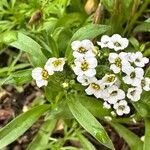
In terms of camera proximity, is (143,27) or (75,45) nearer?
(75,45)

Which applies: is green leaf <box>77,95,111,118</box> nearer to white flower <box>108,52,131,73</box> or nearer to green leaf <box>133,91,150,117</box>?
green leaf <box>133,91,150,117</box>

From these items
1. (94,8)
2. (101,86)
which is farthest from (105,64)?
(94,8)

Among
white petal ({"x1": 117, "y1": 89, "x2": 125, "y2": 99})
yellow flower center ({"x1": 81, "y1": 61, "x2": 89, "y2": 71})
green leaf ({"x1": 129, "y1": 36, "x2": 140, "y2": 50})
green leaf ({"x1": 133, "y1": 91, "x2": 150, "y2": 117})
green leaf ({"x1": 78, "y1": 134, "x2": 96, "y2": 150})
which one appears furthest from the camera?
green leaf ({"x1": 129, "y1": 36, "x2": 140, "y2": 50})

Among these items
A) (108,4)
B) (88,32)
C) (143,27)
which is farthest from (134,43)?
(88,32)

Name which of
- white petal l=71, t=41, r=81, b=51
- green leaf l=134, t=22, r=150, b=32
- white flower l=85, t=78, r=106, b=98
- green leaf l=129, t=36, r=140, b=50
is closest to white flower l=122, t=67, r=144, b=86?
white flower l=85, t=78, r=106, b=98

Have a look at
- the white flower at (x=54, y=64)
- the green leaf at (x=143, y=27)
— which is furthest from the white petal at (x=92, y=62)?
the green leaf at (x=143, y=27)

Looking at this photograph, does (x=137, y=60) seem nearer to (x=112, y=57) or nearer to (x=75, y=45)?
(x=112, y=57)

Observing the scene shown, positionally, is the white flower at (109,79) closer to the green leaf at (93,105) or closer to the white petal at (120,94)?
the white petal at (120,94)
